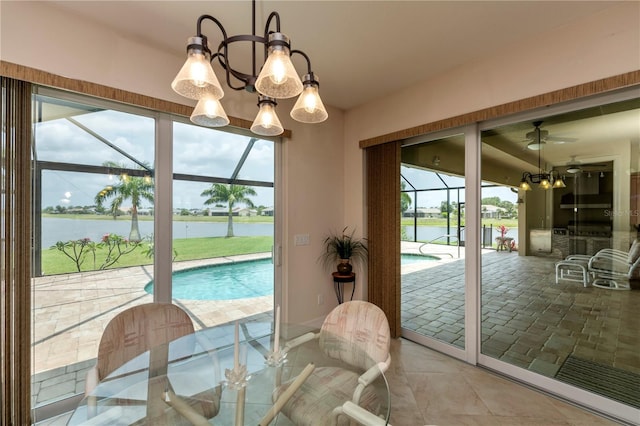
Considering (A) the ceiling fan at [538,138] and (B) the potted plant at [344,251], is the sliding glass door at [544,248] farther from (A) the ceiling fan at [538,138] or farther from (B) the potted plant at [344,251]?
(B) the potted plant at [344,251]

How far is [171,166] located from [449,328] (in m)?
3.11

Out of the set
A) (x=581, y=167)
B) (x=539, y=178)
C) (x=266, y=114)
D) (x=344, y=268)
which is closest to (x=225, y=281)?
(x=344, y=268)

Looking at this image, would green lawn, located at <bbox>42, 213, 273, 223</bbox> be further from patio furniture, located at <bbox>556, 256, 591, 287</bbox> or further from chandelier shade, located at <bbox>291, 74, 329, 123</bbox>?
patio furniture, located at <bbox>556, 256, 591, 287</bbox>

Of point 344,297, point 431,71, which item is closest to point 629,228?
point 431,71

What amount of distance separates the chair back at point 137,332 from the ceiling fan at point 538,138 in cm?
308

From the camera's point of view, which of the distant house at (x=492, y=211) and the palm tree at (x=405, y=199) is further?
the palm tree at (x=405, y=199)

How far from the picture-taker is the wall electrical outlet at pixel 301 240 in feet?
10.5

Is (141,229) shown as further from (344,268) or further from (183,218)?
(344,268)

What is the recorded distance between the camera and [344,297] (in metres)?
3.66

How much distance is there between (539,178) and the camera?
2391 millimetres

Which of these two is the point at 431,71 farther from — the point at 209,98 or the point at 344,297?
the point at 344,297

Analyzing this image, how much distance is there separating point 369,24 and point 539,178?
188 cm

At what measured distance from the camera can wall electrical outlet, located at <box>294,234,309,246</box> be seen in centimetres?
320

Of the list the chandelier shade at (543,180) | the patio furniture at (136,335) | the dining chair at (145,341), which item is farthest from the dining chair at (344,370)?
the chandelier shade at (543,180)
